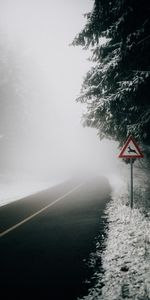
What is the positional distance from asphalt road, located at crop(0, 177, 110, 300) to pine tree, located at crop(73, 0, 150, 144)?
4.22 meters

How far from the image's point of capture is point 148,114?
30.7ft

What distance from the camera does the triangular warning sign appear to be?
9.88 m

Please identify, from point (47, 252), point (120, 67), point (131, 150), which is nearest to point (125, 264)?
point (47, 252)

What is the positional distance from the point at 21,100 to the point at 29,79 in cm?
765

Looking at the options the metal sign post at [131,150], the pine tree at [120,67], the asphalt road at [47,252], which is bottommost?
the asphalt road at [47,252]

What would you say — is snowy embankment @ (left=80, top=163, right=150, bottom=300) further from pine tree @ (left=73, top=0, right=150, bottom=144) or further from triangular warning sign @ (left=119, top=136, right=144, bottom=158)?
pine tree @ (left=73, top=0, right=150, bottom=144)

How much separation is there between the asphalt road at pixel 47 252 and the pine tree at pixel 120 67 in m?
4.22

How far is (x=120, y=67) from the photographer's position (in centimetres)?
913

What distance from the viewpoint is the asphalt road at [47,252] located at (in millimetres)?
4613

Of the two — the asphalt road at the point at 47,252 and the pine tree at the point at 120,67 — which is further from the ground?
the pine tree at the point at 120,67

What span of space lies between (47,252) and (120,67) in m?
6.62

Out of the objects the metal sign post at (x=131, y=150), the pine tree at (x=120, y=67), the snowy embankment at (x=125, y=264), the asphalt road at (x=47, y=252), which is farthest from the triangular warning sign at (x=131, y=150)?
the asphalt road at (x=47, y=252)

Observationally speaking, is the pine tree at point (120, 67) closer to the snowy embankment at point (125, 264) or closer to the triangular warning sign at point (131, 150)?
the triangular warning sign at point (131, 150)

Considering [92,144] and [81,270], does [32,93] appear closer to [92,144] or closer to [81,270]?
[81,270]
